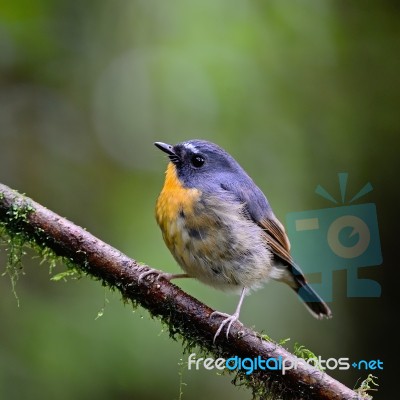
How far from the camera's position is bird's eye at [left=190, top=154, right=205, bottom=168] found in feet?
13.3

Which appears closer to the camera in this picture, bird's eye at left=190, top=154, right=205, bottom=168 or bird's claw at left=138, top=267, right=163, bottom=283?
bird's claw at left=138, top=267, right=163, bottom=283

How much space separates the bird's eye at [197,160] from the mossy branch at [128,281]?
117 centimetres

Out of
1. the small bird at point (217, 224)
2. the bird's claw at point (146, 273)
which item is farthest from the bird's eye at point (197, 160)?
the bird's claw at point (146, 273)

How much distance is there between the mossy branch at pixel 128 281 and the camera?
2990 mm

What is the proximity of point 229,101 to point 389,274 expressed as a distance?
238 cm

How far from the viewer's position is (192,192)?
151 inches

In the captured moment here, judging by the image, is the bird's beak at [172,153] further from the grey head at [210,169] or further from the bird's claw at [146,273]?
the bird's claw at [146,273]

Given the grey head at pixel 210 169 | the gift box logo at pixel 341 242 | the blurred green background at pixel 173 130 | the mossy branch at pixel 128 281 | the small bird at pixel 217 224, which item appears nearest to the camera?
the mossy branch at pixel 128 281

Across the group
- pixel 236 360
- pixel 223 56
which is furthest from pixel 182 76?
pixel 236 360

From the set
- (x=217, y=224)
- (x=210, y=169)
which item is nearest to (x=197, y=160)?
(x=210, y=169)

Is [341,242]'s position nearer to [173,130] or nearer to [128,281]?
[173,130]

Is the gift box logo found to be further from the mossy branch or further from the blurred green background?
the mossy branch

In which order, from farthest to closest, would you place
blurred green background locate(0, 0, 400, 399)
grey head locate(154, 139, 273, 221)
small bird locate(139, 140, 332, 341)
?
blurred green background locate(0, 0, 400, 399) → grey head locate(154, 139, 273, 221) → small bird locate(139, 140, 332, 341)

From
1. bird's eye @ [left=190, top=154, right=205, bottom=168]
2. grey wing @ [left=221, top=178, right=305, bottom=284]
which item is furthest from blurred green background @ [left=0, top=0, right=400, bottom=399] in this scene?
bird's eye @ [left=190, top=154, right=205, bottom=168]
